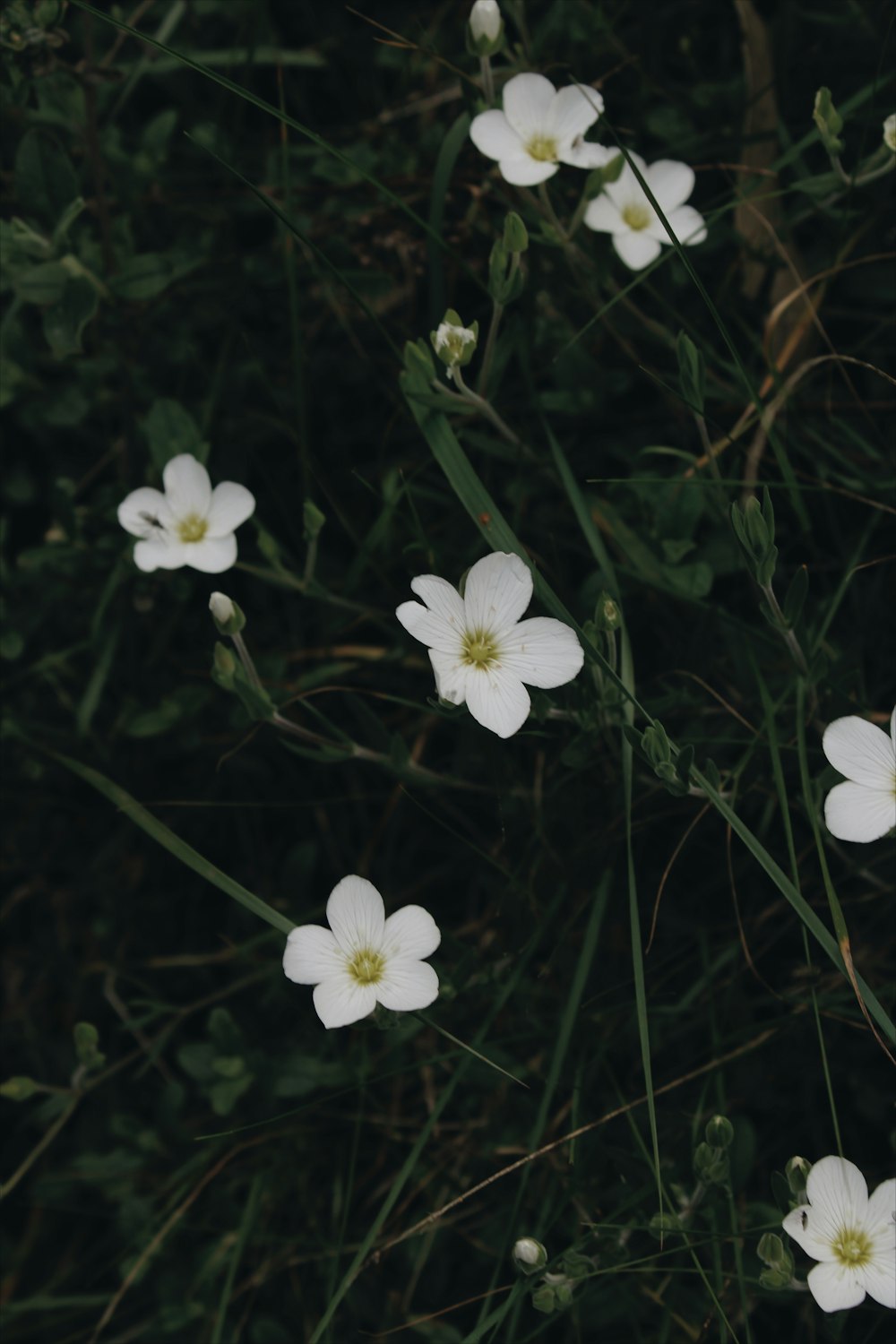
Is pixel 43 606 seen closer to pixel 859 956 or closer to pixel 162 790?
pixel 162 790

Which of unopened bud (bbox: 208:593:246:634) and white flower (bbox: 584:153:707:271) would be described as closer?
unopened bud (bbox: 208:593:246:634)

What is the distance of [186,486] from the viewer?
8.96 feet

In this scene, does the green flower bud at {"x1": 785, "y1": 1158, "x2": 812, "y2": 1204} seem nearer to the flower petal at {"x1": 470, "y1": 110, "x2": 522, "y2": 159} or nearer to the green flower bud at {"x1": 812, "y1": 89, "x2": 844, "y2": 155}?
the green flower bud at {"x1": 812, "y1": 89, "x2": 844, "y2": 155}

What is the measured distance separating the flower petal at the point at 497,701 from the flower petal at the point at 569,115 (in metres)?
1.15

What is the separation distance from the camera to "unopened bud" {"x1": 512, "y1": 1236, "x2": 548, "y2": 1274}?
2.08m

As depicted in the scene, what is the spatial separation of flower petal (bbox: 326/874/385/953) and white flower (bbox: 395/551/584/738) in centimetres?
37

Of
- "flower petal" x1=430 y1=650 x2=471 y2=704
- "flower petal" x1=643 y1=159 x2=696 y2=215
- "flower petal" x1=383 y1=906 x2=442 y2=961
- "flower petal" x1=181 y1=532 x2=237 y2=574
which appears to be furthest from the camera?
"flower petal" x1=643 y1=159 x2=696 y2=215

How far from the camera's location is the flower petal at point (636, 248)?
267 centimetres

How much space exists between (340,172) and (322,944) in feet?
6.06

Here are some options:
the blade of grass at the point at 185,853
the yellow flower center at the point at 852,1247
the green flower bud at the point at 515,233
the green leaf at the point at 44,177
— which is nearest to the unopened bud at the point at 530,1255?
the yellow flower center at the point at 852,1247

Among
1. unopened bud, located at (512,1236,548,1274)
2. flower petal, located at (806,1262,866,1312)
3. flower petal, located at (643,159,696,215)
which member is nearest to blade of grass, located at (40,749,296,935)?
unopened bud, located at (512,1236,548,1274)

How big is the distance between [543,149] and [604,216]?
0.63 feet

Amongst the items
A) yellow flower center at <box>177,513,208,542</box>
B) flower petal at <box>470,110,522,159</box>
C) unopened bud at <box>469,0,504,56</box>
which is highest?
unopened bud at <box>469,0,504,56</box>

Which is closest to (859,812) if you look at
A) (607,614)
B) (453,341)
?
(607,614)
